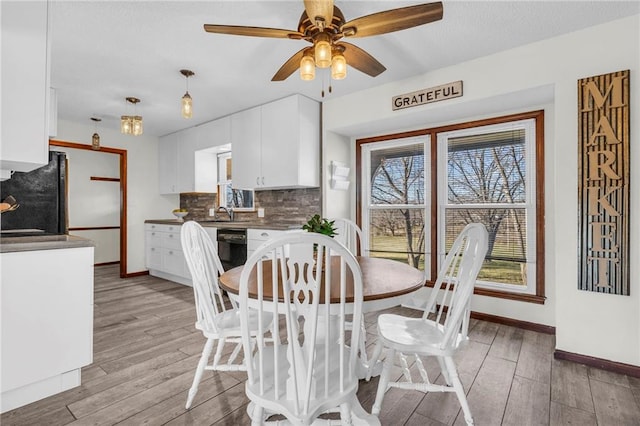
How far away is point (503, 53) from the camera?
268 centimetres

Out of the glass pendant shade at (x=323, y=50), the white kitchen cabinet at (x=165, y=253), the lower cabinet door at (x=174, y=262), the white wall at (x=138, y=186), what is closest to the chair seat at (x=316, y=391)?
the glass pendant shade at (x=323, y=50)

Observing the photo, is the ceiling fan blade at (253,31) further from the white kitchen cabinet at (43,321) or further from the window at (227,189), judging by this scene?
the window at (227,189)

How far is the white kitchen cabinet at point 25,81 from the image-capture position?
5.44 ft

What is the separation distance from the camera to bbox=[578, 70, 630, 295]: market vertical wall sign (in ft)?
7.09

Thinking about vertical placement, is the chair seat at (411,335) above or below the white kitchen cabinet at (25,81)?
below

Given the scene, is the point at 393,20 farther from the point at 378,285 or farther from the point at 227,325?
the point at 227,325

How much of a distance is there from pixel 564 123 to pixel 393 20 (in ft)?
5.43

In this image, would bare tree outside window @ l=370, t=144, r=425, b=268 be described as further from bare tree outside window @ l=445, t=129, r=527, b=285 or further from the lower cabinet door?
the lower cabinet door

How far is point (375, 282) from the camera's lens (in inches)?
62.0

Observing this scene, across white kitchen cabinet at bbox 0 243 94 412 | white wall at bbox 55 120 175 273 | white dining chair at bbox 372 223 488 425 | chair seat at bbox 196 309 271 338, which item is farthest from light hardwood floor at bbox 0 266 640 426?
white wall at bbox 55 120 175 273

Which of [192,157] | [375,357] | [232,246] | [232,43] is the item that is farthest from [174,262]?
[375,357]

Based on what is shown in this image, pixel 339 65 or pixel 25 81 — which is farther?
pixel 339 65

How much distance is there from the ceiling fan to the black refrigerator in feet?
7.81

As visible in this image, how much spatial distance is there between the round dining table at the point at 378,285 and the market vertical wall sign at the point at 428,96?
1787 mm
